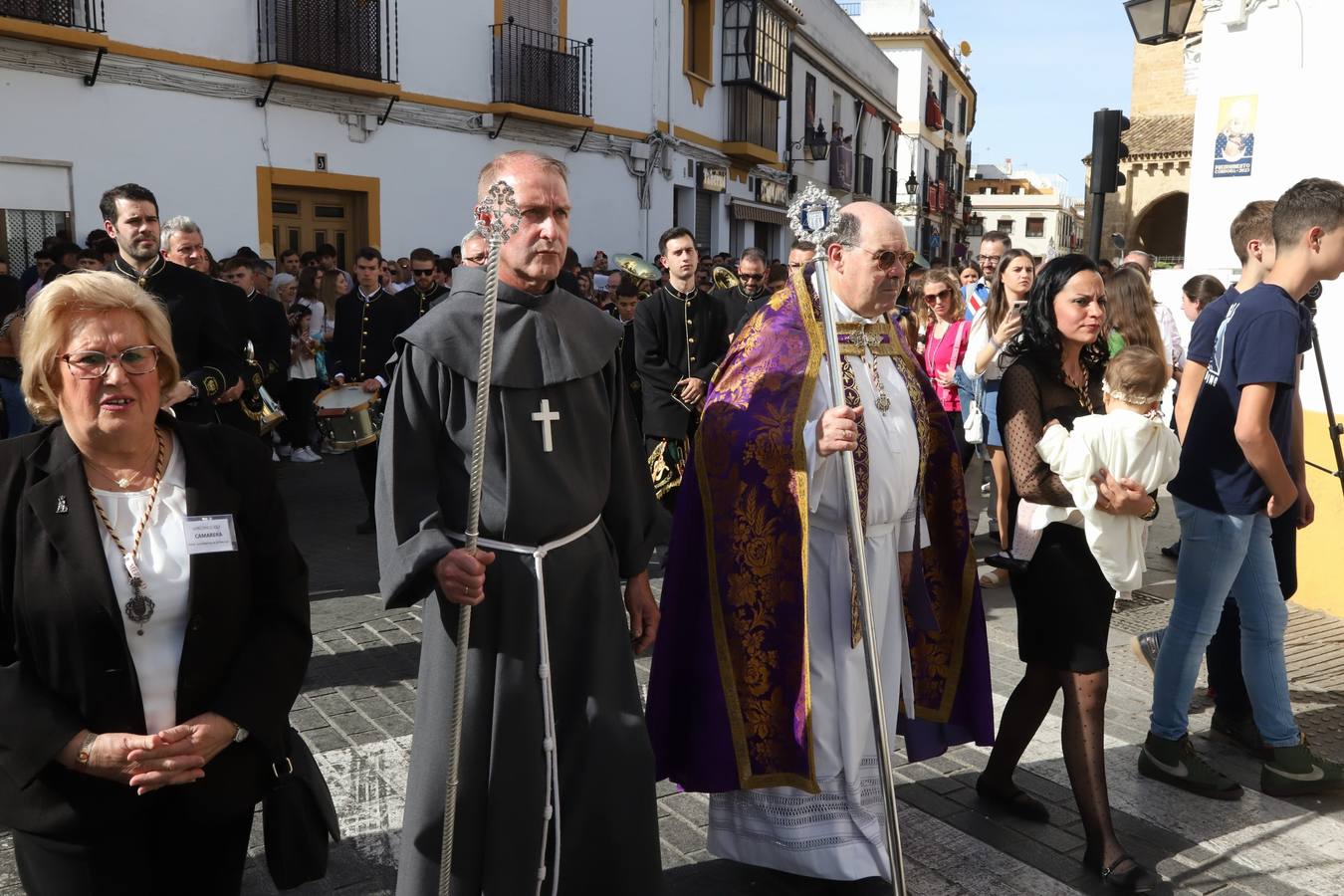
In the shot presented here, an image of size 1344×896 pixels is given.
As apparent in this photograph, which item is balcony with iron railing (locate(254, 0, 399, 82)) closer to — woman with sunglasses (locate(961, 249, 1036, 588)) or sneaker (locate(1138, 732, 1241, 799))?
woman with sunglasses (locate(961, 249, 1036, 588))

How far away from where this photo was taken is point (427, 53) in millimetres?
15461

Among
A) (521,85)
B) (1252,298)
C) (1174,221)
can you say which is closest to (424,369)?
(1252,298)

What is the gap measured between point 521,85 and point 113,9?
615 cm

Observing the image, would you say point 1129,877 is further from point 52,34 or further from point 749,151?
point 749,151

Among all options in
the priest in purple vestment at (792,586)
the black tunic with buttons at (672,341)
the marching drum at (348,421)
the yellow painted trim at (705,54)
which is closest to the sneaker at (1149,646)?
the priest in purple vestment at (792,586)

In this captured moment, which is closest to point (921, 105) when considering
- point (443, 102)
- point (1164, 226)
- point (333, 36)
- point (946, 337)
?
point (1164, 226)

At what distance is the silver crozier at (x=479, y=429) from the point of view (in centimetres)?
238

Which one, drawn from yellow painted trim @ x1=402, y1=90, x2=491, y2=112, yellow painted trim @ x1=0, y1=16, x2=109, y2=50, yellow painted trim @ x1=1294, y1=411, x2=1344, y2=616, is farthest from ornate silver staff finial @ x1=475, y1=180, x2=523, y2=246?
yellow painted trim @ x1=402, y1=90, x2=491, y2=112

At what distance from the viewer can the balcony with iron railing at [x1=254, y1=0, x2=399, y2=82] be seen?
13.3 meters

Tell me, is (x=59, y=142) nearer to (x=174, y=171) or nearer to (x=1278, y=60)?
(x=174, y=171)

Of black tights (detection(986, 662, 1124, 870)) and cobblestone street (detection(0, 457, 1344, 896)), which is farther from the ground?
black tights (detection(986, 662, 1124, 870))

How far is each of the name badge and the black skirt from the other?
7.50 ft

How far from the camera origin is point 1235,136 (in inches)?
291

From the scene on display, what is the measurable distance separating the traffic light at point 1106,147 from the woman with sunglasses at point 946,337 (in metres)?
1.16
